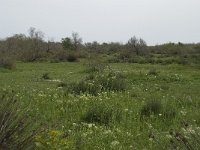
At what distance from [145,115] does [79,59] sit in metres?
36.7

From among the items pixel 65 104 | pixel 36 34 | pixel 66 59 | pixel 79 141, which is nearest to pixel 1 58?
pixel 66 59

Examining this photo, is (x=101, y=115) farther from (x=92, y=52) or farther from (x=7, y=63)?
(x=92, y=52)

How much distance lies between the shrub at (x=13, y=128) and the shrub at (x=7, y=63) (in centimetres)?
2802

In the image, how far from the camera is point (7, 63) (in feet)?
109

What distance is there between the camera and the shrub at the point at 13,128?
4.62 m

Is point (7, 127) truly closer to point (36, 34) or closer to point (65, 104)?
point (65, 104)

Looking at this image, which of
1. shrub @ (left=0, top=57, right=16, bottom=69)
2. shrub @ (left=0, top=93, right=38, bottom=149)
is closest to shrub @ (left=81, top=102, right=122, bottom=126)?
shrub @ (left=0, top=93, right=38, bottom=149)

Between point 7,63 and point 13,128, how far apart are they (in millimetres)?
29053

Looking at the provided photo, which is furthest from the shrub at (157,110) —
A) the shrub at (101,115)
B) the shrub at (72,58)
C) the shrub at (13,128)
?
the shrub at (72,58)

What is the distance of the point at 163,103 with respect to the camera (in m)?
10.9

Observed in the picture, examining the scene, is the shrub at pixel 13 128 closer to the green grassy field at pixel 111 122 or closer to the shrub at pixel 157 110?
the green grassy field at pixel 111 122

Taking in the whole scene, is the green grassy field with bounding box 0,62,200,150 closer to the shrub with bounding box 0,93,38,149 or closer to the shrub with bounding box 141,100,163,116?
the shrub with bounding box 141,100,163,116

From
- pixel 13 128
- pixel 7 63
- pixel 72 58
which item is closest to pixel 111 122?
pixel 13 128

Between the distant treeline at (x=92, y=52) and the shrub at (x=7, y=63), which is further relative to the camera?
the distant treeline at (x=92, y=52)
